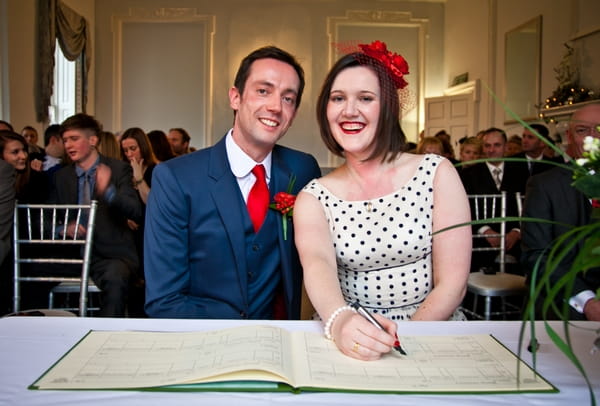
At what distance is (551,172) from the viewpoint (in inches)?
95.5

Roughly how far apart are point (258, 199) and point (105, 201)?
1.95 m

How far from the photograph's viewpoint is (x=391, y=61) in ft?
5.33

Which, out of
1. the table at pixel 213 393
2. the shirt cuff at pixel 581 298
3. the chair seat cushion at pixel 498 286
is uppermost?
the table at pixel 213 393

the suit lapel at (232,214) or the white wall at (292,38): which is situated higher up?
the white wall at (292,38)

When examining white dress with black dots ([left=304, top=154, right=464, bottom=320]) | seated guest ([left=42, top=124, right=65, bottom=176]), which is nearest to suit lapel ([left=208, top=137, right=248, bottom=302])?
white dress with black dots ([left=304, top=154, right=464, bottom=320])

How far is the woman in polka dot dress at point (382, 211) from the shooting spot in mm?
1593

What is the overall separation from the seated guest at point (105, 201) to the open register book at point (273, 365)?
2.25 metres

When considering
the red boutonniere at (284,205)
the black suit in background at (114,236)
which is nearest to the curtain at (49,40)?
the black suit in background at (114,236)

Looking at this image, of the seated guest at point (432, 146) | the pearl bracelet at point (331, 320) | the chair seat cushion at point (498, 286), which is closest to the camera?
the pearl bracelet at point (331, 320)

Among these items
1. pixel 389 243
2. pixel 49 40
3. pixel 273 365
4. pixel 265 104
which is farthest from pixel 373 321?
pixel 49 40

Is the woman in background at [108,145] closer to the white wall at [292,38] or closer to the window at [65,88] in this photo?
the window at [65,88]

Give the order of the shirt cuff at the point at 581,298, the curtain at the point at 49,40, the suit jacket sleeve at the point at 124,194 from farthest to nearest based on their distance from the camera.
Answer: the curtain at the point at 49,40 < the suit jacket sleeve at the point at 124,194 < the shirt cuff at the point at 581,298

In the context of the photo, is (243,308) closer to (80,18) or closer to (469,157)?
(469,157)

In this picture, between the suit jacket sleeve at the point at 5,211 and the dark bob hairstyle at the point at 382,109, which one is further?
the suit jacket sleeve at the point at 5,211
